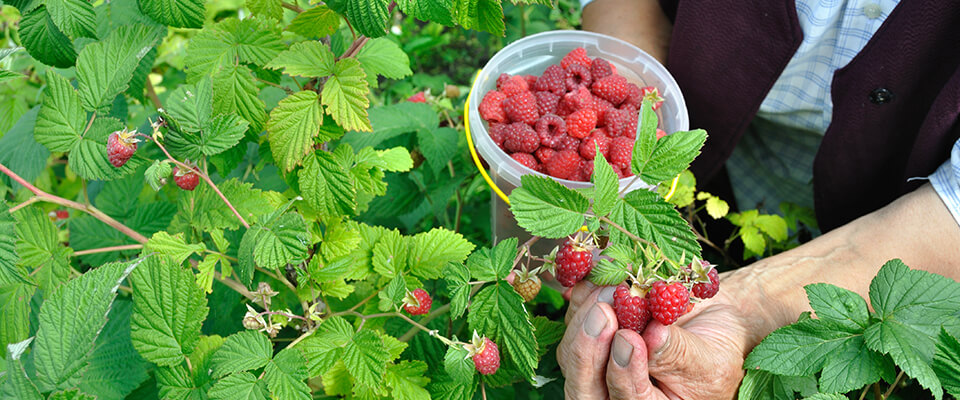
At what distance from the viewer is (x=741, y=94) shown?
1396 mm

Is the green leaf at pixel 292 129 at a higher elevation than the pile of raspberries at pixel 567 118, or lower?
higher

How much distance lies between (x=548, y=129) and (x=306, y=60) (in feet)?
1.83

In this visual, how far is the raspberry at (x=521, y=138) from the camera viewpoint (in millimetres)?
1213

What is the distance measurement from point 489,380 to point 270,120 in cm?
52

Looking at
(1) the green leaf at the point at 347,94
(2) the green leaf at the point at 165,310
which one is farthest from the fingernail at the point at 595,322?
(2) the green leaf at the point at 165,310

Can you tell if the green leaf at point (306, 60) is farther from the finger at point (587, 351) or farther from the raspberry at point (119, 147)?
the finger at point (587, 351)

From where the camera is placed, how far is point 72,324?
0.70 meters

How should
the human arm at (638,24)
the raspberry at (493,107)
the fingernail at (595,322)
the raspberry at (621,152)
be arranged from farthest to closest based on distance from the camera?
the human arm at (638,24) < the raspberry at (493,107) < the raspberry at (621,152) < the fingernail at (595,322)

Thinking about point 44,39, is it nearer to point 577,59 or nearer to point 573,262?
point 573,262

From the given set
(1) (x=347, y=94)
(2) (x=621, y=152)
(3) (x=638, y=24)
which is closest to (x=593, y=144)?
(2) (x=621, y=152)

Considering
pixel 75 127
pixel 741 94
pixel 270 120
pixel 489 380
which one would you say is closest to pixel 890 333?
pixel 489 380

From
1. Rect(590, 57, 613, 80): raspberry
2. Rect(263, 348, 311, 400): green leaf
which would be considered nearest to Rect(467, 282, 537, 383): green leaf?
Rect(263, 348, 311, 400): green leaf

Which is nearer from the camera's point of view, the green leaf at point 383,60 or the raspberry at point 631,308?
the raspberry at point 631,308

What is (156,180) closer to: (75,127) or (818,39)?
(75,127)
